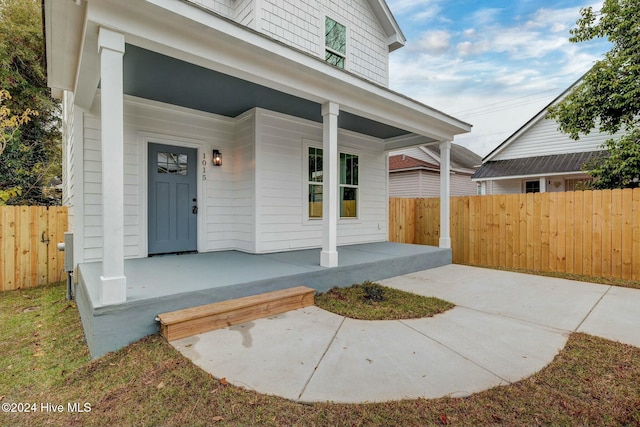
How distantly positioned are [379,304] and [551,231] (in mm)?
4843

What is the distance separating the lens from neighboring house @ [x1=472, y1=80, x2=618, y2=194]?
10.5 metres

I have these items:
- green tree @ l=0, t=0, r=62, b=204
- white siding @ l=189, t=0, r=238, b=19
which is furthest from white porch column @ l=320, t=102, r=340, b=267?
green tree @ l=0, t=0, r=62, b=204

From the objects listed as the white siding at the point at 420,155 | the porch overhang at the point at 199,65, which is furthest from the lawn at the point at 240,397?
the white siding at the point at 420,155

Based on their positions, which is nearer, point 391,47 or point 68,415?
point 68,415

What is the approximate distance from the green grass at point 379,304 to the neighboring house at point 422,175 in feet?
31.8

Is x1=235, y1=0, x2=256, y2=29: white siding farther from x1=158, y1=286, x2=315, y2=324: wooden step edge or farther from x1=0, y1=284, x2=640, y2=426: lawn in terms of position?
x1=0, y1=284, x2=640, y2=426: lawn

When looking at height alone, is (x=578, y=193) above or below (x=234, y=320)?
above

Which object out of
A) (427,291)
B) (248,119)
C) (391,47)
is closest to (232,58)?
(248,119)

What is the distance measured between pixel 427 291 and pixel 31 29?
12.0m

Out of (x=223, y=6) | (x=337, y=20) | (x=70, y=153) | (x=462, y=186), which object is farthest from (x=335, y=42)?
(x=462, y=186)

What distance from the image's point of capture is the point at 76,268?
419 cm

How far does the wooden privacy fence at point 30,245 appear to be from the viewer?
489cm

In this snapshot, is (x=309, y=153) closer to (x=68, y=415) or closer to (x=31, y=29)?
(x=68, y=415)

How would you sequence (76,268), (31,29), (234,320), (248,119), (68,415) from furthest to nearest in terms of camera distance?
(31,29), (248,119), (76,268), (234,320), (68,415)
